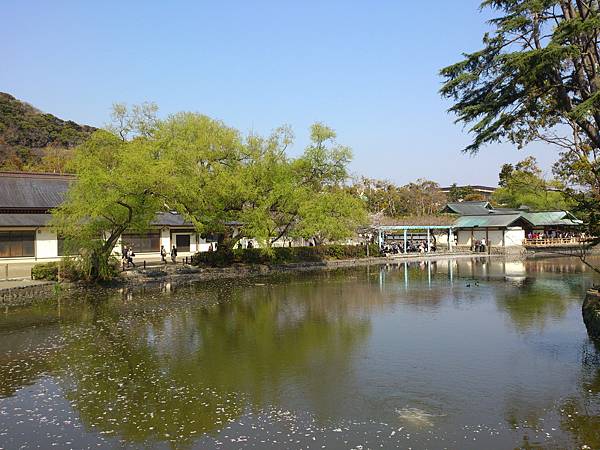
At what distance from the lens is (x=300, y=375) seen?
1030 cm

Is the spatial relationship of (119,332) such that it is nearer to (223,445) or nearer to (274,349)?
(274,349)

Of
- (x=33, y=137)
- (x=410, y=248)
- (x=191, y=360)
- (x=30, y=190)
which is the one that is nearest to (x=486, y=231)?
(x=410, y=248)

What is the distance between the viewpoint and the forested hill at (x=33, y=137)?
5231 cm

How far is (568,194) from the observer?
11.7 meters

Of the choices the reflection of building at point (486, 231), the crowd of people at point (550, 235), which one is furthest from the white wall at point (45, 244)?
the crowd of people at point (550, 235)

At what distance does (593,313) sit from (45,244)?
3034 cm

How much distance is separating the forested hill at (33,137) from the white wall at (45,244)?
19.6 m

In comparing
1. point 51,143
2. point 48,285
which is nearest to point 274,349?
point 48,285

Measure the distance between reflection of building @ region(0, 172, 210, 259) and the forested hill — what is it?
609 inches

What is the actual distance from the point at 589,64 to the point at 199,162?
22.1 metres

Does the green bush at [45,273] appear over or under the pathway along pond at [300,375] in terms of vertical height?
over

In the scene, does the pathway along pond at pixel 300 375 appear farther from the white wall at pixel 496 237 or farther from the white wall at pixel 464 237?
the white wall at pixel 464 237

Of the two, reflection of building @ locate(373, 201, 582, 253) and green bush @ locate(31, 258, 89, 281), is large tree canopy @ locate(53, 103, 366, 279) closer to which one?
green bush @ locate(31, 258, 89, 281)

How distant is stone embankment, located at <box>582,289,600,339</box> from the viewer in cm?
1285
